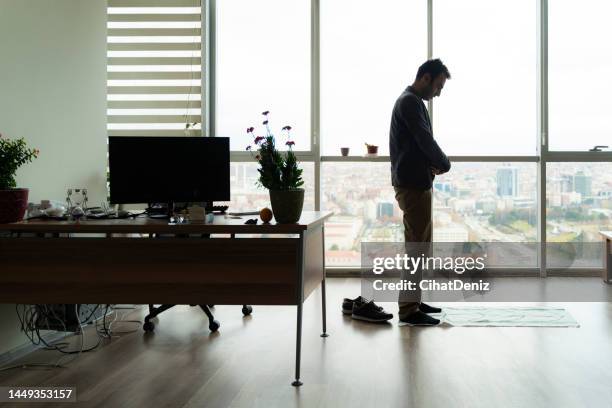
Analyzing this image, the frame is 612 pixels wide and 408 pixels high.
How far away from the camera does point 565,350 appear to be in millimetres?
3234

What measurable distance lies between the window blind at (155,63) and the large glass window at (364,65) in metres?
1.15

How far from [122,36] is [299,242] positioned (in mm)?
3558

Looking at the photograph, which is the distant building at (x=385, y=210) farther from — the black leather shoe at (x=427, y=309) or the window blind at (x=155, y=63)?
the window blind at (x=155, y=63)

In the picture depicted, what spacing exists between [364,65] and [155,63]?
185 cm

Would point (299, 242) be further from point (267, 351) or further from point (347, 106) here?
point (347, 106)

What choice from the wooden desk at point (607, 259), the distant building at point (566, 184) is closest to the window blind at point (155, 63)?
the distant building at point (566, 184)

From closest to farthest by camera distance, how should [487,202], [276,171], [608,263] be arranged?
1. [276,171]
2. [608,263]
3. [487,202]

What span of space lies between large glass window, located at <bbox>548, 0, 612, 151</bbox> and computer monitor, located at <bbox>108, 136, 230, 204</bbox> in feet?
11.4

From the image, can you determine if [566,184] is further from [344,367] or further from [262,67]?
[344,367]

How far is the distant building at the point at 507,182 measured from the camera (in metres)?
5.57

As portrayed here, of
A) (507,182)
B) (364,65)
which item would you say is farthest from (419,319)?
(364,65)

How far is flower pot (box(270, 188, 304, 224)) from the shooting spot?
2861 mm

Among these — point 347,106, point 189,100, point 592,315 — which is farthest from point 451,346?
point 189,100

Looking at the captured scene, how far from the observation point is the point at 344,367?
298 cm
